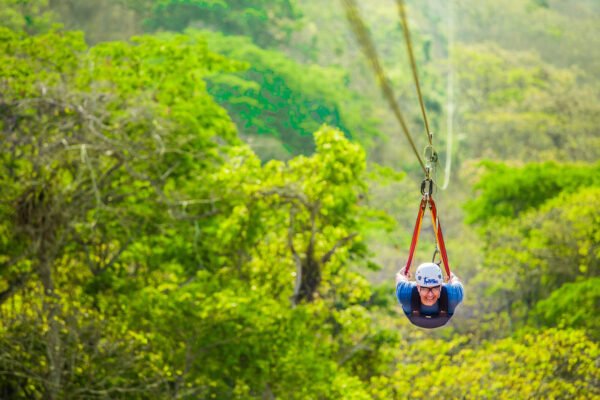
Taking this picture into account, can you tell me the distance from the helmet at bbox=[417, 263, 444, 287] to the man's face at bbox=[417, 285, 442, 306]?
0.26 ft

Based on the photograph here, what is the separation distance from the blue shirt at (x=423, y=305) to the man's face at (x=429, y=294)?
91 mm

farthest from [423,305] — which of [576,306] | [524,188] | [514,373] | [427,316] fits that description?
[524,188]

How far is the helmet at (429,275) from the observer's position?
31.2ft

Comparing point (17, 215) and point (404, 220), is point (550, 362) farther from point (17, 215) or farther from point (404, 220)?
point (404, 220)

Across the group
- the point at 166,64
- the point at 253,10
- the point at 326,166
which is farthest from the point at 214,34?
the point at 326,166

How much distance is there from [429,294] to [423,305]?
0.22m

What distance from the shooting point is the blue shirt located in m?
9.83

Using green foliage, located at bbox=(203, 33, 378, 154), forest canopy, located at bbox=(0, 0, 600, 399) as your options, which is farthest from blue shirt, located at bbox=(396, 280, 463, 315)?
green foliage, located at bbox=(203, 33, 378, 154)

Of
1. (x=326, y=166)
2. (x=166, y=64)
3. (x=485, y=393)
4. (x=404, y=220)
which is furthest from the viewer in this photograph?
(x=404, y=220)

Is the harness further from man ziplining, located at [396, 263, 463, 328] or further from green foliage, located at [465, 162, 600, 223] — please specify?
green foliage, located at [465, 162, 600, 223]

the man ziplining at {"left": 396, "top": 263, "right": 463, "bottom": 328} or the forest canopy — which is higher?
the forest canopy

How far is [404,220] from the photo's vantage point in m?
51.2

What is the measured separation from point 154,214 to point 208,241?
112 cm

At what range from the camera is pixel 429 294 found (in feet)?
31.9
